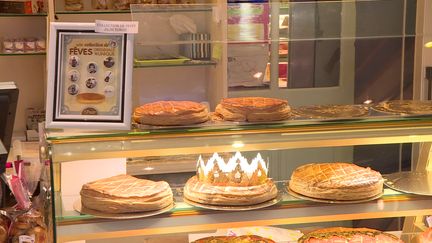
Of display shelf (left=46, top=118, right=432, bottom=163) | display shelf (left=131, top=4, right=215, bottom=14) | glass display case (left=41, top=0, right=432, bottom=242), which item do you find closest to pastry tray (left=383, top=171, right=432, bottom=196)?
glass display case (left=41, top=0, right=432, bottom=242)

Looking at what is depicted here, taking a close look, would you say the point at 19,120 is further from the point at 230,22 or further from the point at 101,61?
the point at 101,61

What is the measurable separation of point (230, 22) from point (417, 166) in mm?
2132

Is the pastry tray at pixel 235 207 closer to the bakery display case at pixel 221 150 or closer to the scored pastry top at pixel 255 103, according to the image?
the bakery display case at pixel 221 150

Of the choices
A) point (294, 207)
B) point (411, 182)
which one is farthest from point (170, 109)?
point (411, 182)

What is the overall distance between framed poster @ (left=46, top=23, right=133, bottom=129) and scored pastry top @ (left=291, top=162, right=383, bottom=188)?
58cm

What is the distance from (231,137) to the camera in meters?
1.83

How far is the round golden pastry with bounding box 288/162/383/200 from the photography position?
191 centimetres

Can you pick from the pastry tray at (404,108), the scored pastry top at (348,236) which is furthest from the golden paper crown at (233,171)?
the pastry tray at (404,108)

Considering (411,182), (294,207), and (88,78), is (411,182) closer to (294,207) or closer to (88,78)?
(294,207)

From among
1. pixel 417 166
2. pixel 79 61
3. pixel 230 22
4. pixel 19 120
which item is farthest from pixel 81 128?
pixel 19 120

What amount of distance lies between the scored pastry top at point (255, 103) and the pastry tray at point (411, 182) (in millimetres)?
454

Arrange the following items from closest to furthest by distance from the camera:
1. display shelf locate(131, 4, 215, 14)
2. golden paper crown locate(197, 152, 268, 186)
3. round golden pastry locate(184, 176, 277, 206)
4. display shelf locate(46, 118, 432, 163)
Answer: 1. display shelf locate(46, 118, 432, 163)
2. round golden pastry locate(184, 176, 277, 206)
3. golden paper crown locate(197, 152, 268, 186)
4. display shelf locate(131, 4, 215, 14)

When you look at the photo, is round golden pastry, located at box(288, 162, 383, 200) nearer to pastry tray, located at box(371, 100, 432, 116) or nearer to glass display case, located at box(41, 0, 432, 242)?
glass display case, located at box(41, 0, 432, 242)

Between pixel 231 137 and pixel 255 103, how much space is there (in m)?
0.14
